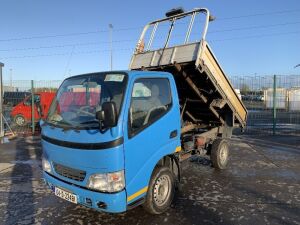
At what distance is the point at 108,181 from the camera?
4.15 meters

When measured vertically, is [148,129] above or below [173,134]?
above

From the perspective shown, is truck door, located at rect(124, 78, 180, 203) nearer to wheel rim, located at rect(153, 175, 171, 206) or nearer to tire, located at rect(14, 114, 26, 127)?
wheel rim, located at rect(153, 175, 171, 206)

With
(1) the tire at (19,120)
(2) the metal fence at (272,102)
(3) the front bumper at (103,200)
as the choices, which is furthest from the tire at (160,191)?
(1) the tire at (19,120)

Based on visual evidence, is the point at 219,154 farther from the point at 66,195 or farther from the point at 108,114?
the point at 108,114

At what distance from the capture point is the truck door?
4.38 metres

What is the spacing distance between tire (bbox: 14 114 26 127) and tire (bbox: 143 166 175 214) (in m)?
13.6

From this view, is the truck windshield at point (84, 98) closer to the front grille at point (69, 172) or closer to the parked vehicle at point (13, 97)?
the front grille at point (69, 172)

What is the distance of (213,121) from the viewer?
8352 mm

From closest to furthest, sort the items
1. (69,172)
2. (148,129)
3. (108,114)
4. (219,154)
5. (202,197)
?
1. (108,114)
2. (69,172)
3. (148,129)
4. (202,197)
5. (219,154)

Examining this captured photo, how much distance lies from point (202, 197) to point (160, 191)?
1192 mm

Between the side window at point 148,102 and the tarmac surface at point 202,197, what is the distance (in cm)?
152

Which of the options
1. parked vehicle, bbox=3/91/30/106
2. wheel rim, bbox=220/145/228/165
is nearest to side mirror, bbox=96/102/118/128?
wheel rim, bbox=220/145/228/165

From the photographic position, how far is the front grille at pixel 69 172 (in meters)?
4.34

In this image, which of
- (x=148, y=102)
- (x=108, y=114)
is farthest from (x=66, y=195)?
(x=148, y=102)
